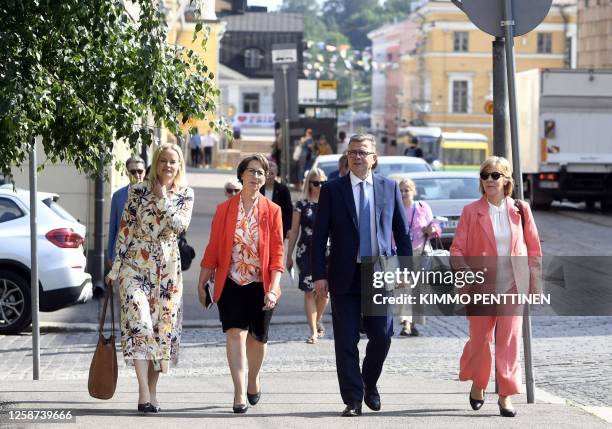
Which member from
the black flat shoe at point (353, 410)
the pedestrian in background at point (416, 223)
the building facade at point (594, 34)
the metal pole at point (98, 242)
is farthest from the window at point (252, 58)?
the black flat shoe at point (353, 410)

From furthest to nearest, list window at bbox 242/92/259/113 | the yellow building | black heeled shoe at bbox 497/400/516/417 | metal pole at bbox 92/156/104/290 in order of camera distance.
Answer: window at bbox 242/92/259/113
the yellow building
metal pole at bbox 92/156/104/290
black heeled shoe at bbox 497/400/516/417

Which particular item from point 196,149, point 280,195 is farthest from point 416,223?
point 196,149

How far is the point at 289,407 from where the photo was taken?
906 cm

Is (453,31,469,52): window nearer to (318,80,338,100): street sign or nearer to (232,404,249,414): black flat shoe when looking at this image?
(318,80,338,100): street sign

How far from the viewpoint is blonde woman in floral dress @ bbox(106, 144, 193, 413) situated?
8781 mm

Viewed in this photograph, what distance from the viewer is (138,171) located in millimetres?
13078

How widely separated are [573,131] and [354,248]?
26.5m

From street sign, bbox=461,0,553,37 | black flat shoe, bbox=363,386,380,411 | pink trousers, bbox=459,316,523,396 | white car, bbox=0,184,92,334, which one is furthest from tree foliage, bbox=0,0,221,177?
white car, bbox=0,184,92,334

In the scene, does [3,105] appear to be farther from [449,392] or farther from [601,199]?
[601,199]

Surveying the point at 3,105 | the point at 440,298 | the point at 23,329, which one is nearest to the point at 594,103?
the point at 23,329

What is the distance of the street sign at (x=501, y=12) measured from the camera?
364 inches

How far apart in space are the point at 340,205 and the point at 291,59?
20203 mm

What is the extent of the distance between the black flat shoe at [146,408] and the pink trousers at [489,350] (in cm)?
192

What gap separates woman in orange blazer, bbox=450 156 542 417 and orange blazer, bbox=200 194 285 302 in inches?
44.9
